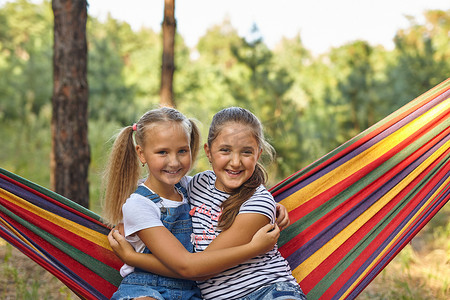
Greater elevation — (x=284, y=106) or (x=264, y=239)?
(x=284, y=106)

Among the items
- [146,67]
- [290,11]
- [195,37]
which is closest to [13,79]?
[146,67]

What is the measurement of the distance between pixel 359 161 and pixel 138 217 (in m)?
1.06

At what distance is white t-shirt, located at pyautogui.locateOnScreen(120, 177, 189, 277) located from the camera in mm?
Result: 1501

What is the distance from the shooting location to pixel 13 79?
10.1 m

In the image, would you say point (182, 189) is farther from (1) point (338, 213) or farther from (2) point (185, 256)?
(1) point (338, 213)

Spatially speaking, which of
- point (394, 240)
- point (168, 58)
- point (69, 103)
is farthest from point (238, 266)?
point (168, 58)

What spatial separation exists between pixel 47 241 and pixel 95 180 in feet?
16.0

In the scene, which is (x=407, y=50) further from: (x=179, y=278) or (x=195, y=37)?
(x=195, y=37)

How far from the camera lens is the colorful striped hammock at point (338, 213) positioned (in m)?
1.82

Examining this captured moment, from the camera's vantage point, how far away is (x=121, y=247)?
5.24ft

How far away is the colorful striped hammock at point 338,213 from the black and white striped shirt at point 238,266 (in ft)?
1.08

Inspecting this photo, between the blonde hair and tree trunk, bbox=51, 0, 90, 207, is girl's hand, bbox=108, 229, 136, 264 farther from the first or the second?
tree trunk, bbox=51, 0, 90, 207

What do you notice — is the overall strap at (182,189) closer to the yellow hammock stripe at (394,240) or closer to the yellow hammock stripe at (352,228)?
the yellow hammock stripe at (352,228)

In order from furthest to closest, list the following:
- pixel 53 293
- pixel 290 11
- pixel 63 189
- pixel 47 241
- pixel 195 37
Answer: pixel 195 37
pixel 290 11
pixel 63 189
pixel 53 293
pixel 47 241
